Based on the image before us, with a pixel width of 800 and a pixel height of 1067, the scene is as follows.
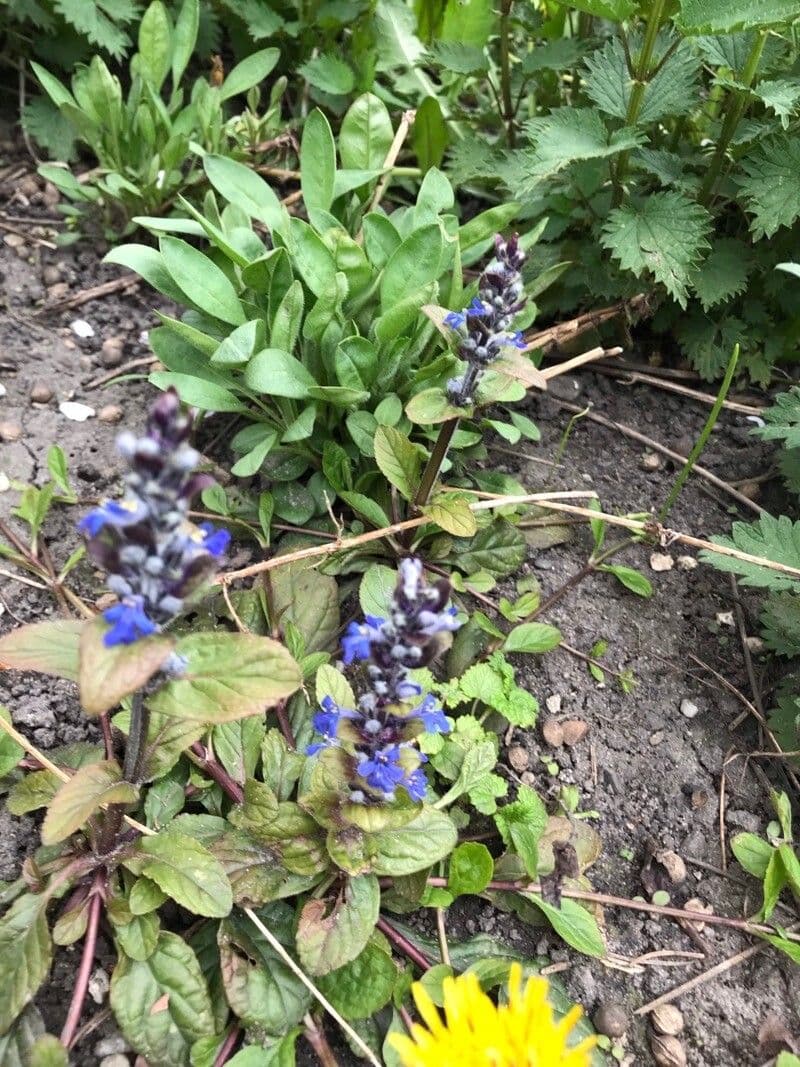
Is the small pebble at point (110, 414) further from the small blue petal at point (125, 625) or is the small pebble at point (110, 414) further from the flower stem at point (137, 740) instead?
the small blue petal at point (125, 625)

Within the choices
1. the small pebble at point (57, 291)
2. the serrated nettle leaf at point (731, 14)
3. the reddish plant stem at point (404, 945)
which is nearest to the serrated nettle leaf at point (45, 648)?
the reddish plant stem at point (404, 945)

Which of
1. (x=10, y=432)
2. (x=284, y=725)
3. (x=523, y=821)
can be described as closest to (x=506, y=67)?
(x=10, y=432)

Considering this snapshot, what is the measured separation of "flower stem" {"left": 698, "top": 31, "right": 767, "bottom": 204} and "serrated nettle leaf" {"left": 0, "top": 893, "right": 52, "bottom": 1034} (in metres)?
2.36

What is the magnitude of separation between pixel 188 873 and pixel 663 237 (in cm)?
187

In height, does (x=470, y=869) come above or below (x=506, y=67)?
below

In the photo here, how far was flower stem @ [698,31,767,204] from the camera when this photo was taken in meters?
2.15

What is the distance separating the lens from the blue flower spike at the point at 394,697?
125 cm

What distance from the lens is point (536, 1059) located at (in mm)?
1273

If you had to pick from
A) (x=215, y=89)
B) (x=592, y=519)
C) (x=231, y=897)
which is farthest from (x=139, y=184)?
(x=231, y=897)

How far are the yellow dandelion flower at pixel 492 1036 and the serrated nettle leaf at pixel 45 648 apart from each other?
75cm

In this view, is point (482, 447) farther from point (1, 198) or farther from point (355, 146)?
point (1, 198)

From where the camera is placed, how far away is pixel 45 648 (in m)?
1.33

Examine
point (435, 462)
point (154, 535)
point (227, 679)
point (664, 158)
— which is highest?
point (664, 158)

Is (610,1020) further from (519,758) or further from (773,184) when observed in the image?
(773,184)
